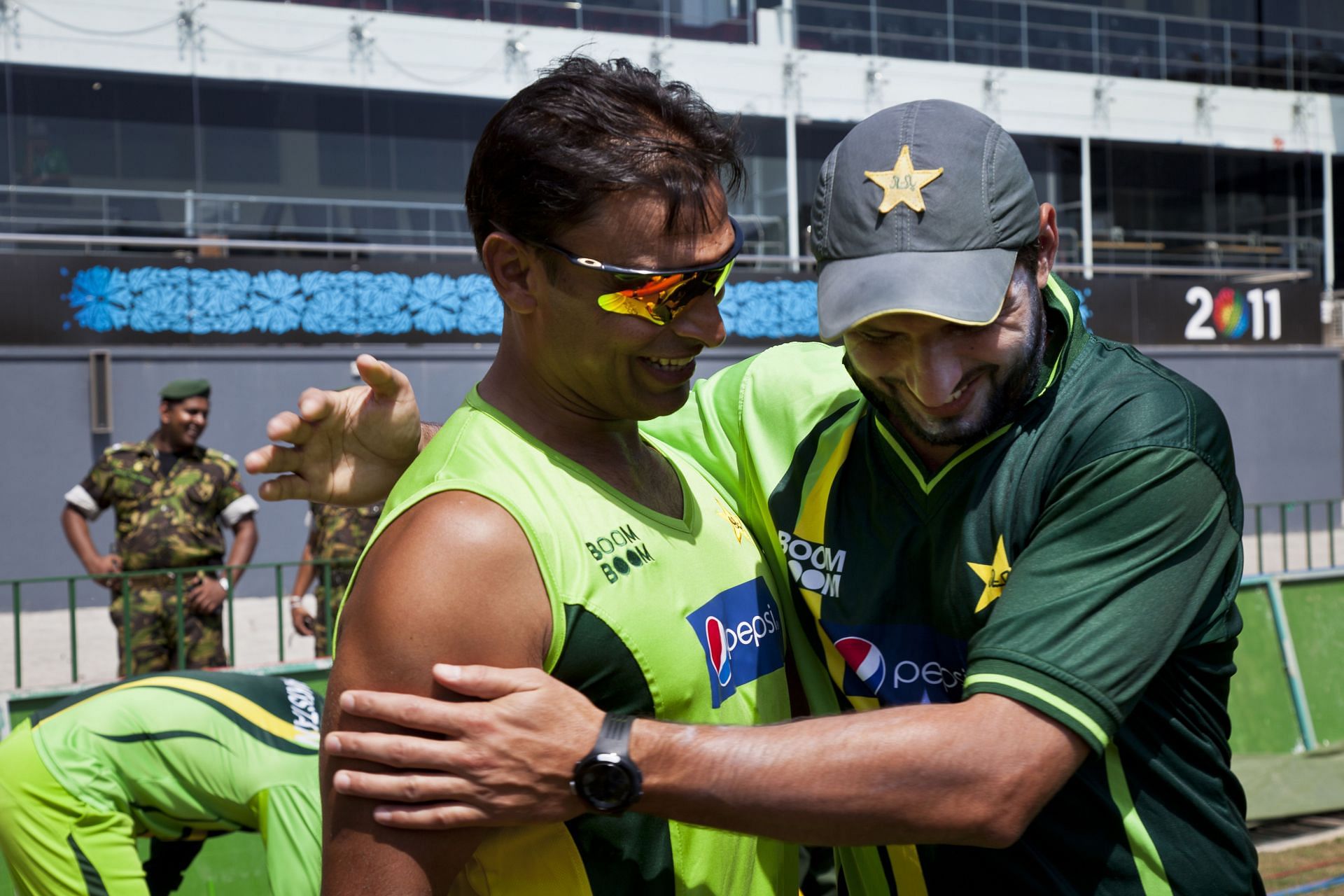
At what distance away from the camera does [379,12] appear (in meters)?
18.5

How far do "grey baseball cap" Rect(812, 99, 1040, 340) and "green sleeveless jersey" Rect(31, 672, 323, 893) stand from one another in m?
2.75

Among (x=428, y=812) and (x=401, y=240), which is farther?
(x=401, y=240)

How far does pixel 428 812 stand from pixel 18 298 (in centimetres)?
1316

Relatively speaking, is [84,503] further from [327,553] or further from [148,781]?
[148,781]

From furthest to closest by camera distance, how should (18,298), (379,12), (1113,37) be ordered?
(1113,37) → (379,12) → (18,298)

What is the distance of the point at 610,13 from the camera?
19.8 m

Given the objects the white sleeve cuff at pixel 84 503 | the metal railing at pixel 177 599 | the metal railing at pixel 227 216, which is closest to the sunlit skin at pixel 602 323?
the metal railing at pixel 177 599

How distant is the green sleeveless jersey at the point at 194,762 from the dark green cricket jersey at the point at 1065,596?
2.20 meters

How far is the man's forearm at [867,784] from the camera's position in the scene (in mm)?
1691

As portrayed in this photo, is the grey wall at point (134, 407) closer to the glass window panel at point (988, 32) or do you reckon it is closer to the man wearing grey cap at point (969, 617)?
the glass window panel at point (988, 32)

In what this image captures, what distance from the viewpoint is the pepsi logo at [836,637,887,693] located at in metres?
2.14

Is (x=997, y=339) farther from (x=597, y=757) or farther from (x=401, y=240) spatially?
(x=401, y=240)

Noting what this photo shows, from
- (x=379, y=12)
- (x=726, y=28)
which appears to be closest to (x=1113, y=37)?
(x=726, y=28)

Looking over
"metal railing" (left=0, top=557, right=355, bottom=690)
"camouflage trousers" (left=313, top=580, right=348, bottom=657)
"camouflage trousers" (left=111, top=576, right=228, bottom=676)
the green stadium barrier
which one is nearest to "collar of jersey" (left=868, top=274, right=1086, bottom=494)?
"metal railing" (left=0, top=557, right=355, bottom=690)
